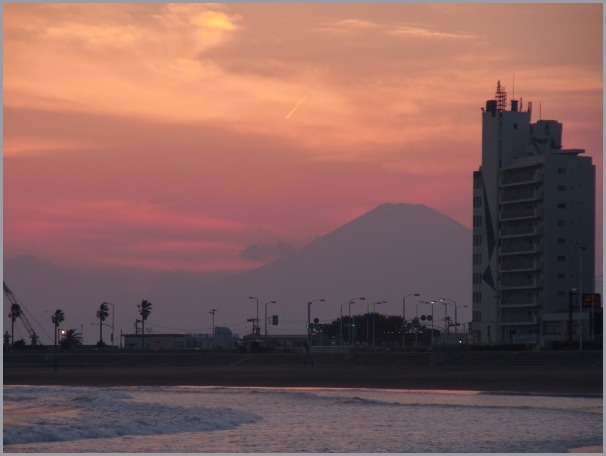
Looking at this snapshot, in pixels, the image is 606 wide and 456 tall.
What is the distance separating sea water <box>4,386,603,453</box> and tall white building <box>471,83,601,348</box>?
2697 inches

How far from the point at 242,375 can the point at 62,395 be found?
90.6ft

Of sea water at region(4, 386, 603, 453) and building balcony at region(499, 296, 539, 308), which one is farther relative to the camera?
building balcony at region(499, 296, 539, 308)

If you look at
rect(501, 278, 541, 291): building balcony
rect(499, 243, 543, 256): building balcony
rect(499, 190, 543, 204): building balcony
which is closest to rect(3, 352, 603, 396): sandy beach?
rect(501, 278, 541, 291): building balcony

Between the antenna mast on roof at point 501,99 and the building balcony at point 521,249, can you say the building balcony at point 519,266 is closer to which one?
the building balcony at point 521,249

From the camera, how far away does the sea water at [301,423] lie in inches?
1216

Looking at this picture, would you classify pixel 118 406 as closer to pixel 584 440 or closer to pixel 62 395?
pixel 62 395

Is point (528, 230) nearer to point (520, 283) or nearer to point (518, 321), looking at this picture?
point (520, 283)

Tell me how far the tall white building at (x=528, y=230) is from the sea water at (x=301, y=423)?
6851 centimetres

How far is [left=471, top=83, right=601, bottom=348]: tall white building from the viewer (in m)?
120

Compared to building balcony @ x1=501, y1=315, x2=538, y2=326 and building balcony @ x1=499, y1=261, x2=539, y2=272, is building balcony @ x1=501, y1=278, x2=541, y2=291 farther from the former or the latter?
building balcony @ x1=501, y1=315, x2=538, y2=326

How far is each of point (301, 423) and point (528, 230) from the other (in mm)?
88108

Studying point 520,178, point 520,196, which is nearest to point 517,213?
point 520,196

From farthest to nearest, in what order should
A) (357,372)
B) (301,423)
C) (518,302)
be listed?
(518,302), (357,372), (301,423)

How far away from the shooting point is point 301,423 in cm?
3709
